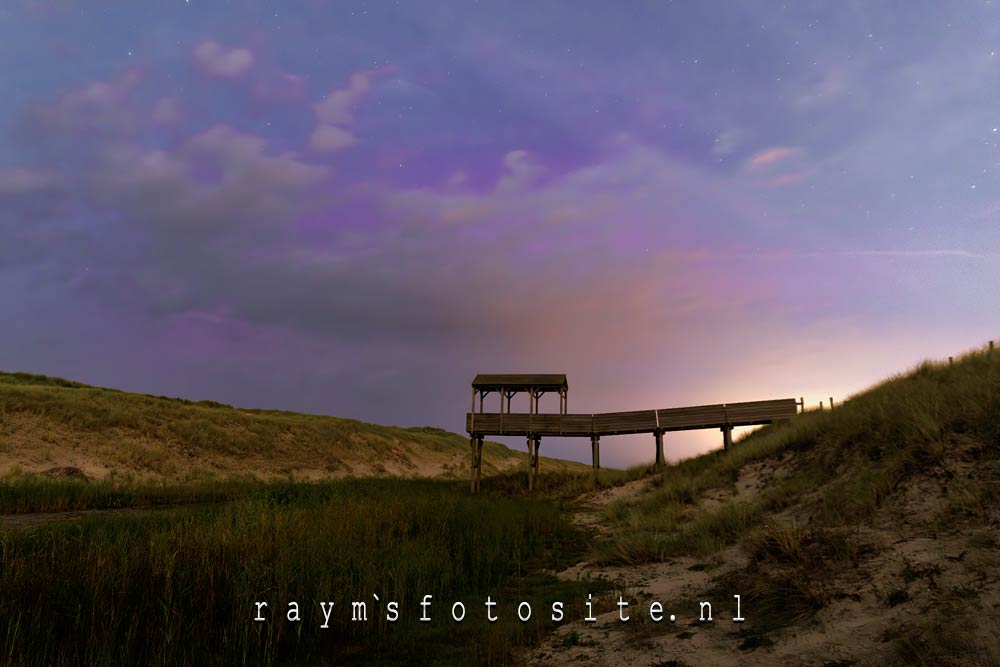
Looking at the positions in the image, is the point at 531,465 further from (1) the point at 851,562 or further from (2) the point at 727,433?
(1) the point at 851,562

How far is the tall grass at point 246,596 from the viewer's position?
18.3 feet

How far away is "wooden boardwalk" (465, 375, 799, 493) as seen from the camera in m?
27.1

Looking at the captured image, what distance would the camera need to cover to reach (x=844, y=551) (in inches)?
279

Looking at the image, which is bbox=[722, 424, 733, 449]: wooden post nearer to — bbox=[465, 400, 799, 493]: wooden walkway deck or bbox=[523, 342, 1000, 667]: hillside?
bbox=[465, 400, 799, 493]: wooden walkway deck

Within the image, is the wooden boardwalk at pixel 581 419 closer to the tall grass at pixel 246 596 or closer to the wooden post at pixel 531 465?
the wooden post at pixel 531 465

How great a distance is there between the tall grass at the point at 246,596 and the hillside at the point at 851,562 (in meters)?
1.38

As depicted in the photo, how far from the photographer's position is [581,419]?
101 feet

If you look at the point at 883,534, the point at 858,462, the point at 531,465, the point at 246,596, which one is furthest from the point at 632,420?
the point at 246,596

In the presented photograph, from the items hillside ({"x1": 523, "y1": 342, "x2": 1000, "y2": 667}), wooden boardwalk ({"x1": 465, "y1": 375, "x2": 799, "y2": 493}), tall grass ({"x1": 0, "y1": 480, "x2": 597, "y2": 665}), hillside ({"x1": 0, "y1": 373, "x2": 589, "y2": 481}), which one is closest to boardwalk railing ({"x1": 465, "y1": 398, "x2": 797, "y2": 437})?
wooden boardwalk ({"x1": 465, "y1": 375, "x2": 799, "y2": 493})

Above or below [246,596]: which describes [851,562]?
above

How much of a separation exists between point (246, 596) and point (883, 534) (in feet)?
28.4

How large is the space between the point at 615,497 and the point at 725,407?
8.75m

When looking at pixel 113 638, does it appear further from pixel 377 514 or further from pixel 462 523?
pixel 462 523

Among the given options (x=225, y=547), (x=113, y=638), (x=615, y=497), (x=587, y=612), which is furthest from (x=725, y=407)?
(x=113, y=638)
